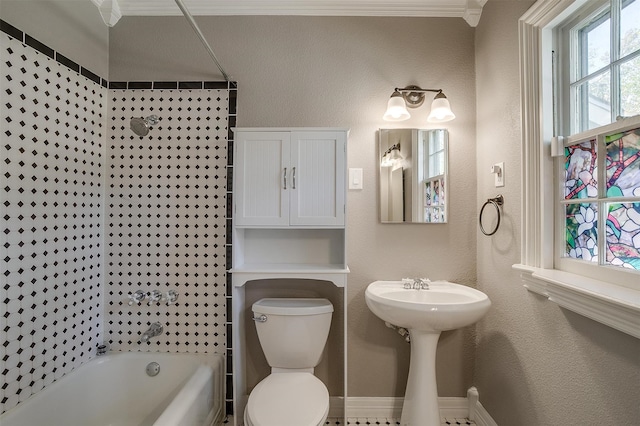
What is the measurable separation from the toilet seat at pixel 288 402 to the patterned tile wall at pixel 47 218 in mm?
1066

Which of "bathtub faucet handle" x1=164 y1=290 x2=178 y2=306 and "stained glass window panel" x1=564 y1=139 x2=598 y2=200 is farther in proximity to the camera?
"bathtub faucet handle" x1=164 y1=290 x2=178 y2=306

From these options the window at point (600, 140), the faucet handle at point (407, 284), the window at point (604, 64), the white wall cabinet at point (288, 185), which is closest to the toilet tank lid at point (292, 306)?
the white wall cabinet at point (288, 185)

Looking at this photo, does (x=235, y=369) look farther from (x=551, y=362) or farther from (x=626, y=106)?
(x=626, y=106)

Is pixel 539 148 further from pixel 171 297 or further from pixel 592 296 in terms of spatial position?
pixel 171 297

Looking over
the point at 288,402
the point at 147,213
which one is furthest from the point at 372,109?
the point at 288,402

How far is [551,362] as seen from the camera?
114 cm

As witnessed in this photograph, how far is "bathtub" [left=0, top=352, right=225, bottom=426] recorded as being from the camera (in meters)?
1.35

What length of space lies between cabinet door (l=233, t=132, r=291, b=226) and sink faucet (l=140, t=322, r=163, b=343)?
837 mm

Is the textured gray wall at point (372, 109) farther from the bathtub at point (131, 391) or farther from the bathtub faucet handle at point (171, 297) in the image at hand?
the bathtub faucet handle at point (171, 297)

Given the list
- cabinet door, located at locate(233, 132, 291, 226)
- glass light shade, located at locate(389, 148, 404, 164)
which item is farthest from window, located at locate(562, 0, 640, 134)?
cabinet door, located at locate(233, 132, 291, 226)

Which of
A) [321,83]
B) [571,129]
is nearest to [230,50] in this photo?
[321,83]

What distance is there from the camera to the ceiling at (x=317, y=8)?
167 centimetres

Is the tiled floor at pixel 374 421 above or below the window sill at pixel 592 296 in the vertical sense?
below

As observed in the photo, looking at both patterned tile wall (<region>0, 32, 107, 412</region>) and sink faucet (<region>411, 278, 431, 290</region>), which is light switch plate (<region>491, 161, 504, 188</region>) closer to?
sink faucet (<region>411, 278, 431, 290</region>)
